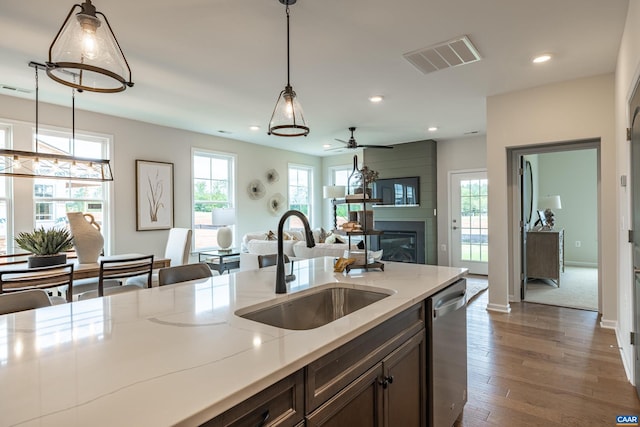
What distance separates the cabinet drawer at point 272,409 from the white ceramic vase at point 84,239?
3.27 metres

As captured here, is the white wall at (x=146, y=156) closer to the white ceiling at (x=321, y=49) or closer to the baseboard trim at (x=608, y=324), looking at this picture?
the white ceiling at (x=321, y=49)

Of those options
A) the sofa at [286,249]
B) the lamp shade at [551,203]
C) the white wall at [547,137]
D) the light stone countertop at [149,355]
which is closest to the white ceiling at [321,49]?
the white wall at [547,137]

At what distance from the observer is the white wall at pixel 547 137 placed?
3.65 m

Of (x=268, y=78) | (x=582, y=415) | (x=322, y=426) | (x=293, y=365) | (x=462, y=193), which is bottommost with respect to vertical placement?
(x=582, y=415)

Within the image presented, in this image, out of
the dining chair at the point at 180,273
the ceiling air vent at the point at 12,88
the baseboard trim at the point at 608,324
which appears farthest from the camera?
the ceiling air vent at the point at 12,88

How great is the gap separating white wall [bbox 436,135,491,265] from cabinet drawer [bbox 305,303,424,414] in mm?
5875

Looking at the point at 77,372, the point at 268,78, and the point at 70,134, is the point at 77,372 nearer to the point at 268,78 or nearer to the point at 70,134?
the point at 268,78

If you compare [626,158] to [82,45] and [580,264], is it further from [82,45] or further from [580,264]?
[580,264]

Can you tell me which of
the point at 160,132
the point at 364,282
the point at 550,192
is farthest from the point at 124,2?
the point at 550,192

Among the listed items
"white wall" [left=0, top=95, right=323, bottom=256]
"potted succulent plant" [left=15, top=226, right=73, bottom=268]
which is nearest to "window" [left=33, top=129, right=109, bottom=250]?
"white wall" [left=0, top=95, right=323, bottom=256]

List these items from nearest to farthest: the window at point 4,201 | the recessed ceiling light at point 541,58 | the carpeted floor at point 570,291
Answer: the recessed ceiling light at point 541,58 → the window at point 4,201 → the carpeted floor at point 570,291

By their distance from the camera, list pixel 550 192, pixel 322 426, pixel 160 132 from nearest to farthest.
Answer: pixel 322 426
pixel 160 132
pixel 550 192

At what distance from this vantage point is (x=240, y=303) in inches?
58.2

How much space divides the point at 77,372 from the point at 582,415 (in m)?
2.71
